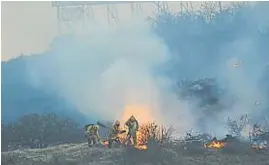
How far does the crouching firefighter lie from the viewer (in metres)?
3.06

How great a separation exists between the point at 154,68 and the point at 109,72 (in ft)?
0.78

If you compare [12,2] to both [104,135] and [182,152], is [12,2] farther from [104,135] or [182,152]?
[182,152]

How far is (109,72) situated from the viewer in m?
3.07

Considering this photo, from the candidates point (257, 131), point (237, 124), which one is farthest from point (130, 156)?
point (257, 131)

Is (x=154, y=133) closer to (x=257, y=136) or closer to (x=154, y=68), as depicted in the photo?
(x=154, y=68)

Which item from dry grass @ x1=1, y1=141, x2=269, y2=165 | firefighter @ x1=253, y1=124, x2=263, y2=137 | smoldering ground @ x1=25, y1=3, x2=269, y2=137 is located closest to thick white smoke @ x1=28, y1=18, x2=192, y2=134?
smoldering ground @ x1=25, y1=3, x2=269, y2=137

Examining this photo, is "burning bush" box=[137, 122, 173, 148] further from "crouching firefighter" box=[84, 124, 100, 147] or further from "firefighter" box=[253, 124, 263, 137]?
"firefighter" box=[253, 124, 263, 137]

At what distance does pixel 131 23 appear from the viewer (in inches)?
122

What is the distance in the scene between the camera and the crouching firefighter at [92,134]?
3062mm

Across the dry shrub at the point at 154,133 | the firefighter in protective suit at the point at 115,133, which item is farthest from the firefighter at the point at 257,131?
the firefighter in protective suit at the point at 115,133

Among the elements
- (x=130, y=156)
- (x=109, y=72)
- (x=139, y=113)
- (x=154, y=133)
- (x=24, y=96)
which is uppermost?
(x=109, y=72)

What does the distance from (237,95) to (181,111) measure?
31 centimetres

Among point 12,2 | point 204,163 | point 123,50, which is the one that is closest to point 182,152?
point 204,163

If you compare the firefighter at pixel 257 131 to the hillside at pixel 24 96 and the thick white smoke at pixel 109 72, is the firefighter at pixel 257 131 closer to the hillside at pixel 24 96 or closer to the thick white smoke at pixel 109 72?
the thick white smoke at pixel 109 72
